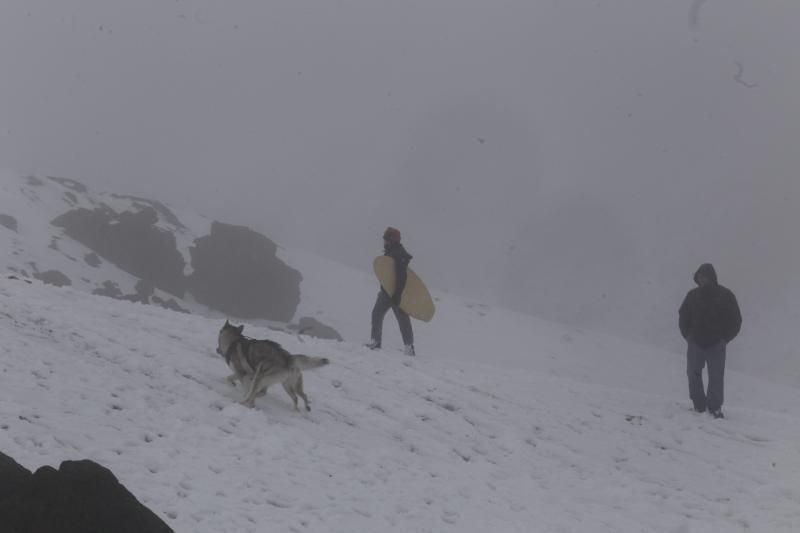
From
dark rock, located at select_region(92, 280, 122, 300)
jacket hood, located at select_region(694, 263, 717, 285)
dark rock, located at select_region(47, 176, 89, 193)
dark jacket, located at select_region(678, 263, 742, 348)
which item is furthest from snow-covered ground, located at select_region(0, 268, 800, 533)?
dark rock, located at select_region(47, 176, 89, 193)

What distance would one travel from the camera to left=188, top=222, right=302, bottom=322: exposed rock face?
255 ft

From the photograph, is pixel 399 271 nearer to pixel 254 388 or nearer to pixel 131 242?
pixel 254 388

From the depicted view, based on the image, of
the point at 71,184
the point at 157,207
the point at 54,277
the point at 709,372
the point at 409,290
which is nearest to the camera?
the point at 709,372

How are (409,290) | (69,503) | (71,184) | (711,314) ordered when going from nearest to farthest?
(69,503), (711,314), (409,290), (71,184)

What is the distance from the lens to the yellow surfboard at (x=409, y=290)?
672 inches

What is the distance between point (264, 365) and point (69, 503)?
5870 millimetres

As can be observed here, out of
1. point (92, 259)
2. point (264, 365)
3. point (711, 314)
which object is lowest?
point (92, 259)

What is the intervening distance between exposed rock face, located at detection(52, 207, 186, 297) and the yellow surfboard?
61.1m

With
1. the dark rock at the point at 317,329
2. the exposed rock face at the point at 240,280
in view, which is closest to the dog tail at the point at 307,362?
the dark rock at the point at 317,329

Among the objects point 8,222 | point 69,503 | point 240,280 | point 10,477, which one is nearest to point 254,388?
point 10,477

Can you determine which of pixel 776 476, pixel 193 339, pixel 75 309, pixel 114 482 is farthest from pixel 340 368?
pixel 114 482

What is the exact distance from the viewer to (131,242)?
74.3 m

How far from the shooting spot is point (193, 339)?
1404 centimetres

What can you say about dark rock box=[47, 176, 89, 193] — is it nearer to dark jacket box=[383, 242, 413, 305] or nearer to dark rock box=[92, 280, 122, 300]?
dark rock box=[92, 280, 122, 300]
